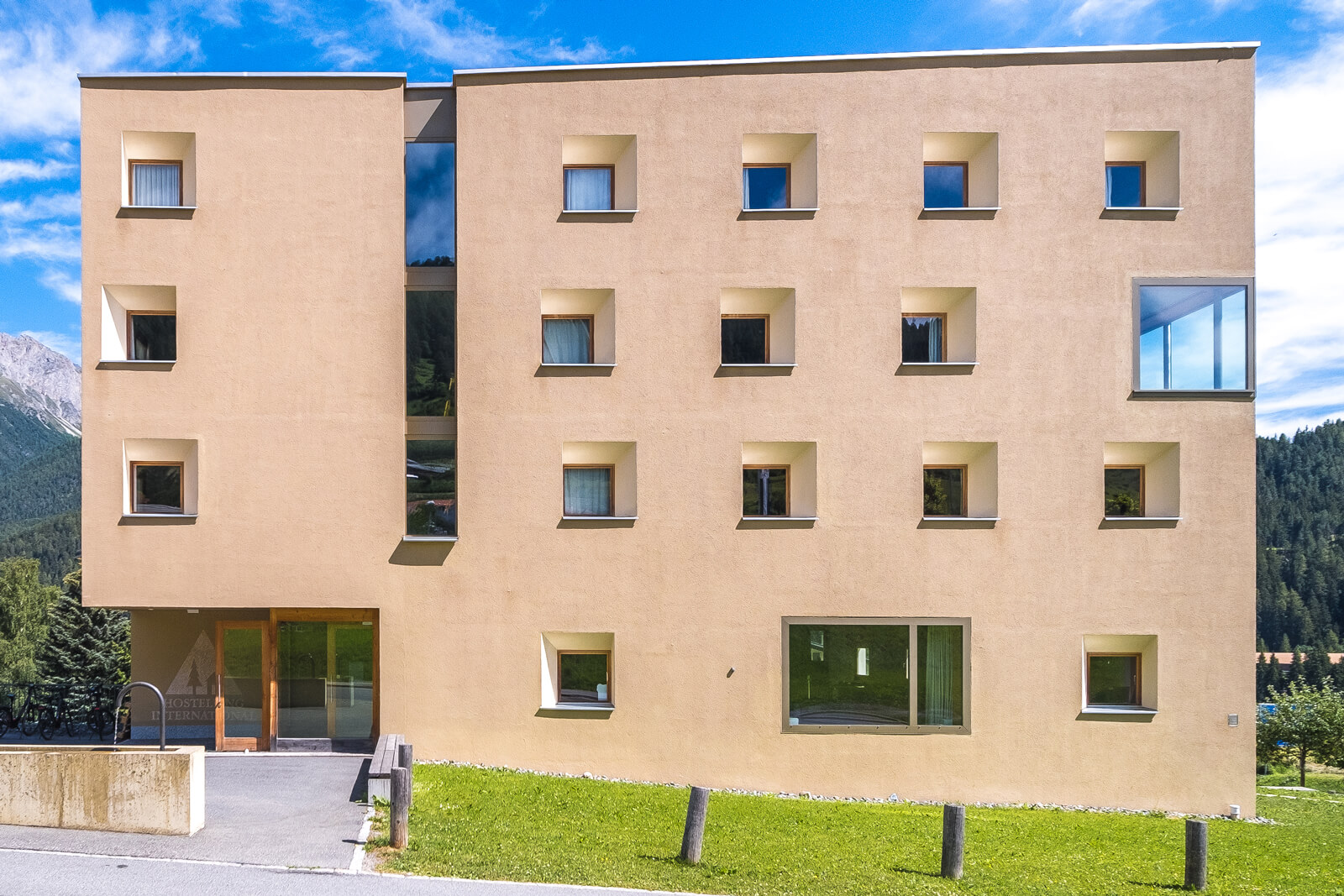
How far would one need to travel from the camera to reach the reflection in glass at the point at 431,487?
14.6 metres

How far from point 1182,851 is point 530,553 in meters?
11.5

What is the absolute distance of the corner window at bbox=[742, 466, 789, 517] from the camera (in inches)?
587

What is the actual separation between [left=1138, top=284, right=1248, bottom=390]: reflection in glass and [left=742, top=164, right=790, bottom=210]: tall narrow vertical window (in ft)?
22.8

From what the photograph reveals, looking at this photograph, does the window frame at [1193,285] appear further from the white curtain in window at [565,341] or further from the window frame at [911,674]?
the white curtain in window at [565,341]

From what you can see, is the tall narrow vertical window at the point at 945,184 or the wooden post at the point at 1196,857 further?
the tall narrow vertical window at the point at 945,184

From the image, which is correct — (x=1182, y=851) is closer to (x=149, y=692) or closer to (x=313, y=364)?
(x=313, y=364)

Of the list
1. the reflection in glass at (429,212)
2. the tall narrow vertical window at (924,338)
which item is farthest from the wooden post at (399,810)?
the tall narrow vertical window at (924,338)

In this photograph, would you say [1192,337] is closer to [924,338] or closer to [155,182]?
[924,338]

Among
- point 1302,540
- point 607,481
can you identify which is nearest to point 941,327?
point 607,481

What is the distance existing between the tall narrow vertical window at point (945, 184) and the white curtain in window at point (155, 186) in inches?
572

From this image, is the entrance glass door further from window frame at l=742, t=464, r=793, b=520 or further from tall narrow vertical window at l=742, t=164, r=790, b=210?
tall narrow vertical window at l=742, t=164, r=790, b=210

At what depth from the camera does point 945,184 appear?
15367 millimetres

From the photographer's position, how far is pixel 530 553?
14.6m

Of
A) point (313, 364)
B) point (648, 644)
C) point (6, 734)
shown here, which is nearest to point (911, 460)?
point (648, 644)
